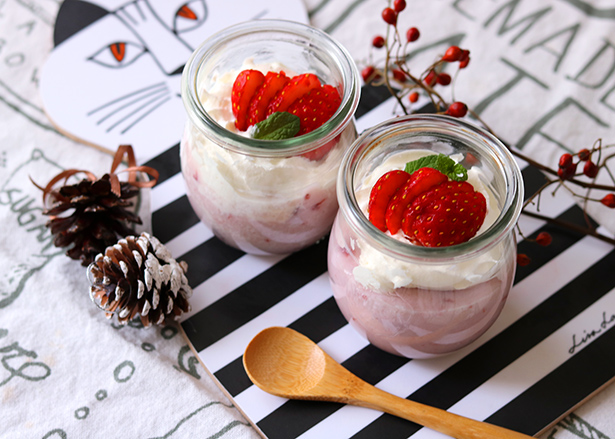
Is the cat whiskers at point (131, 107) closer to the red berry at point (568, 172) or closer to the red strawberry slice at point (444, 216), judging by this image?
the red strawberry slice at point (444, 216)

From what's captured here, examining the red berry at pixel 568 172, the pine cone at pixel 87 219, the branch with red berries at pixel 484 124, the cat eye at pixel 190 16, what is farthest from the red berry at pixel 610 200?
the cat eye at pixel 190 16

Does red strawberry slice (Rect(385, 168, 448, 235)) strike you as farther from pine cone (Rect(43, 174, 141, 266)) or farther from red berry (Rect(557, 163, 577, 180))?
pine cone (Rect(43, 174, 141, 266))

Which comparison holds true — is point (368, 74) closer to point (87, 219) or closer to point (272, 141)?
point (272, 141)

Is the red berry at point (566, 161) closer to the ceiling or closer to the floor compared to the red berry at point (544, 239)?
closer to the ceiling

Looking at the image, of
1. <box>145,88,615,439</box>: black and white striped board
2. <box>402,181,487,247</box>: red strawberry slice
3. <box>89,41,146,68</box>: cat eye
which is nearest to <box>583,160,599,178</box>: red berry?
<box>145,88,615,439</box>: black and white striped board

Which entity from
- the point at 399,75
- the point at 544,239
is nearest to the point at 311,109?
the point at 399,75

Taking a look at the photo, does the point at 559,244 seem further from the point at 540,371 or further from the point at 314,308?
the point at 314,308
